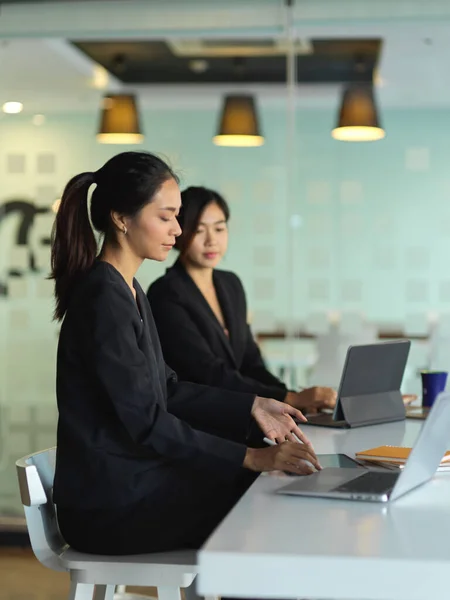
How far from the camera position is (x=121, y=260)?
2.49 meters

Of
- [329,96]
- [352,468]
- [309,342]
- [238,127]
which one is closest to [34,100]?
[238,127]

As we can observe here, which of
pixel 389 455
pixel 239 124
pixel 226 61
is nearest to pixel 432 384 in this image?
pixel 389 455

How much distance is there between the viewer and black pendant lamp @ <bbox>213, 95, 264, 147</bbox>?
Result: 4.70 meters

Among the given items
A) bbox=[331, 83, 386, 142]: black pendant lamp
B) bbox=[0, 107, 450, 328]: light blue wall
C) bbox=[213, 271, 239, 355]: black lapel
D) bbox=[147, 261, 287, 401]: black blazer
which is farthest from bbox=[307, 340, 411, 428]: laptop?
bbox=[331, 83, 386, 142]: black pendant lamp

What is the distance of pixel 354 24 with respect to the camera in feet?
15.0

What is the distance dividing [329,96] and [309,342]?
1.12m

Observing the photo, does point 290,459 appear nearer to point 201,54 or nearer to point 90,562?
point 90,562

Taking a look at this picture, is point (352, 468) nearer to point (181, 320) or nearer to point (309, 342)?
point (181, 320)

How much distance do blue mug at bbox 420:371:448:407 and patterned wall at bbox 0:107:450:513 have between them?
1.48m

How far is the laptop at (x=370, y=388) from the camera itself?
9.02ft

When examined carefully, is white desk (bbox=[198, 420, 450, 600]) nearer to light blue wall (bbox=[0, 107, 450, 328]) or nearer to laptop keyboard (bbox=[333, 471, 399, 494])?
laptop keyboard (bbox=[333, 471, 399, 494])

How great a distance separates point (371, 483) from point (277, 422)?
485 mm

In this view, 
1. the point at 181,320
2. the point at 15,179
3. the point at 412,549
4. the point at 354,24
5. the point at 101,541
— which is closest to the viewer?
the point at 412,549

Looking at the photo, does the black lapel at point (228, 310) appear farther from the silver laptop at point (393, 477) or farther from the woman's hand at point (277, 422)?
the silver laptop at point (393, 477)
